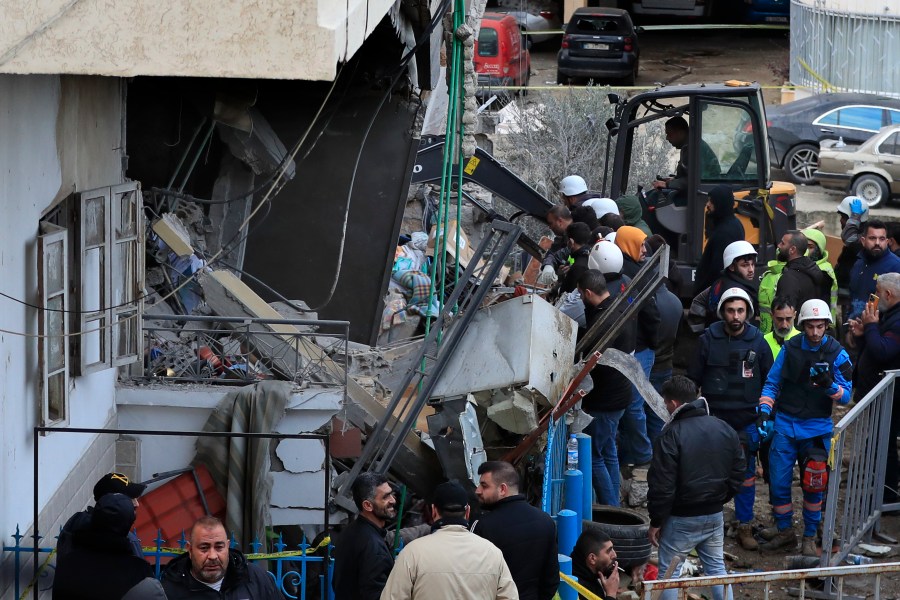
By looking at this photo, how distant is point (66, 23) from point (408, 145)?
21.8 feet

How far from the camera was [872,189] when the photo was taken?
68.3 ft

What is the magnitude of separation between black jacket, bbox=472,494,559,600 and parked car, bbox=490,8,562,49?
27752mm

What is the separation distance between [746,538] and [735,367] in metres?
1.24

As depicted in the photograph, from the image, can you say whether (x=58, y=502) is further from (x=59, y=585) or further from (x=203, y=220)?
(x=203, y=220)

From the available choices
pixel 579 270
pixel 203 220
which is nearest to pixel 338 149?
pixel 203 220

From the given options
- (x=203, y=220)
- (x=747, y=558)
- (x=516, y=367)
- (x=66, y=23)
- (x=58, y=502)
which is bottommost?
(x=747, y=558)

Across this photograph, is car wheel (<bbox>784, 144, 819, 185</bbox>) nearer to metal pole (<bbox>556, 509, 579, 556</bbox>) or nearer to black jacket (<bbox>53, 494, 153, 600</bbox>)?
metal pole (<bbox>556, 509, 579, 556</bbox>)

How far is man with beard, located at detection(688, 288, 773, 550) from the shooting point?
8914mm

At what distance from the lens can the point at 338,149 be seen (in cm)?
1155

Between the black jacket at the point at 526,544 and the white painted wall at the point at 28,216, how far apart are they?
2299 millimetres

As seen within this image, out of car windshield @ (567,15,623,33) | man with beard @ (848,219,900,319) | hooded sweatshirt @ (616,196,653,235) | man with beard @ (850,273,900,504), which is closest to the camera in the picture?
man with beard @ (850,273,900,504)

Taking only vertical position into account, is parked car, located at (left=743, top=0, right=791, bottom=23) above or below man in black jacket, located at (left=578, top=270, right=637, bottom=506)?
above

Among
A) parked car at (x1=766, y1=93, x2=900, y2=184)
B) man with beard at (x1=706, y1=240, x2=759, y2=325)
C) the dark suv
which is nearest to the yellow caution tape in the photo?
man with beard at (x1=706, y1=240, x2=759, y2=325)

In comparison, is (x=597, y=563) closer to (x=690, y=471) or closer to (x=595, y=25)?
(x=690, y=471)
